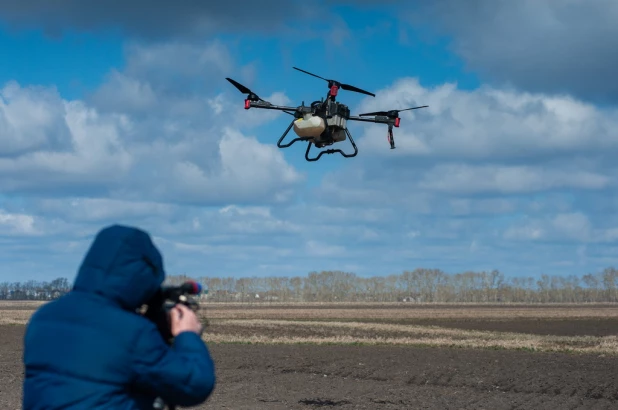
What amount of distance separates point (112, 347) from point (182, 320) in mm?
317

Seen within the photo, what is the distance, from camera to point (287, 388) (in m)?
17.7

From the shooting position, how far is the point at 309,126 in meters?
10.9

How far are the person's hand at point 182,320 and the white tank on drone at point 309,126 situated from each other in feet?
26.1

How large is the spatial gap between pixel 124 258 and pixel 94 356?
39 cm

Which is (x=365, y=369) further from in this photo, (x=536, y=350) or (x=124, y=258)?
(x=124, y=258)

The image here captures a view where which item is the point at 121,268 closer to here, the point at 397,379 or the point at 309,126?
the point at 309,126

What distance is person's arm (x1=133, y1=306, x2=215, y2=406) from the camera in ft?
9.35

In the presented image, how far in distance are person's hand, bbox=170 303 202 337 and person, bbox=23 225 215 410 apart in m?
0.04

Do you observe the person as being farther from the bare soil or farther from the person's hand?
the bare soil

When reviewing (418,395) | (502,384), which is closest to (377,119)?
(418,395)

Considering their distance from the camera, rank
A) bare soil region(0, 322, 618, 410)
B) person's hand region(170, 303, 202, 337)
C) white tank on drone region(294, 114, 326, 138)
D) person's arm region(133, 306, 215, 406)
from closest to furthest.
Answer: person's arm region(133, 306, 215, 406) < person's hand region(170, 303, 202, 337) < white tank on drone region(294, 114, 326, 138) < bare soil region(0, 322, 618, 410)

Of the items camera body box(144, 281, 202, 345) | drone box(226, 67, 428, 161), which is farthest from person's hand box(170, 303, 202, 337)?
drone box(226, 67, 428, 161)

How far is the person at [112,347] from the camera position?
2.86 m

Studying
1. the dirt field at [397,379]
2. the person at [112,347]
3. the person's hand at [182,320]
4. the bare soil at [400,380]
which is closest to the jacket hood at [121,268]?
the person at [112,347]
